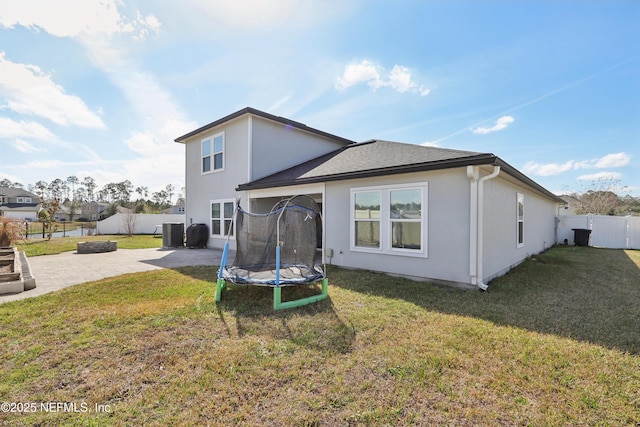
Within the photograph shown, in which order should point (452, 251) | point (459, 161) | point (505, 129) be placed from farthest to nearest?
point (505, 129), point (452, 251), point (459, 161)

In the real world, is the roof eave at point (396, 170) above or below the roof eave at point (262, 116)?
below

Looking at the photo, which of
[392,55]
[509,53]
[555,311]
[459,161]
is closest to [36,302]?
[459,161]

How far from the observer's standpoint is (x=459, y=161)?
16.9ft

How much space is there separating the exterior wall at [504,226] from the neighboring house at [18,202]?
56.2m

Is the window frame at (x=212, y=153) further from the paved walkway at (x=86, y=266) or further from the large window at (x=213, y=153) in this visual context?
the paved walkway at (x=86, y=266)

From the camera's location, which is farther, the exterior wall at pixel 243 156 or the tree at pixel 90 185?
the tree at pixel 90 185

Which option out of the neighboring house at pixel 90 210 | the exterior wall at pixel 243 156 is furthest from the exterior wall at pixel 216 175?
the neighboring house at pixel 90 210

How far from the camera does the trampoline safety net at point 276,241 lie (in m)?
5.32

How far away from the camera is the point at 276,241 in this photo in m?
5.62

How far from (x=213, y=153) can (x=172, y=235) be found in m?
3.86

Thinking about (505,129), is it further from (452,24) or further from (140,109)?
(140,109)

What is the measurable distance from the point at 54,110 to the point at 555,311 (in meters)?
14.9

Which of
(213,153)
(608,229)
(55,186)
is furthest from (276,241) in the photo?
(55,186)

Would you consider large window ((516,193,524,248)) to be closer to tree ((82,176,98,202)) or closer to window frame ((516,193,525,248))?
window frame ((516,193,525,248))
